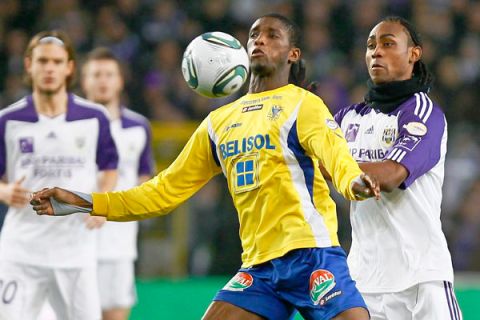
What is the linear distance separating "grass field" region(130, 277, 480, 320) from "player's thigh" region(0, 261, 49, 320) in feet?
9.00

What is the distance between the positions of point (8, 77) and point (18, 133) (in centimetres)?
559

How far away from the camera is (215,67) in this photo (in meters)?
5.59

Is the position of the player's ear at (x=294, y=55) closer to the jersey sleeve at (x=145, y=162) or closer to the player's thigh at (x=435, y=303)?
the player's thigh at (x=435, y=303)

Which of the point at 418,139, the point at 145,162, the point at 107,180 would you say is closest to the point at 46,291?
the point at 107,180

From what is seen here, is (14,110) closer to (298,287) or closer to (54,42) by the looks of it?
(54,42)

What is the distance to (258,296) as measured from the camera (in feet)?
17.1

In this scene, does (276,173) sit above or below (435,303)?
above

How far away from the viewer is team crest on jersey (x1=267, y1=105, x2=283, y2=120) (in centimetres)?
528

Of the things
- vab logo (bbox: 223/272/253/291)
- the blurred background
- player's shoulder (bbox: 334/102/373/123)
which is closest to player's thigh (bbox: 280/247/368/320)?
vab logo (bbox: 223/272/253/291)

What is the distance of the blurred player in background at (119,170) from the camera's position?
358 inches

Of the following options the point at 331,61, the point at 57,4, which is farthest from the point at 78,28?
the point at 331,61

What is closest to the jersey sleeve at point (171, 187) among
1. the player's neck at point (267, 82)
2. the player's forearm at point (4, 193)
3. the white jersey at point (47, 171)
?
the player's neck at point (267, 82)

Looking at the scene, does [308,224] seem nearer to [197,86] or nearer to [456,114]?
[197,86]

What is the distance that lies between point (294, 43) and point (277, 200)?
83 cm
